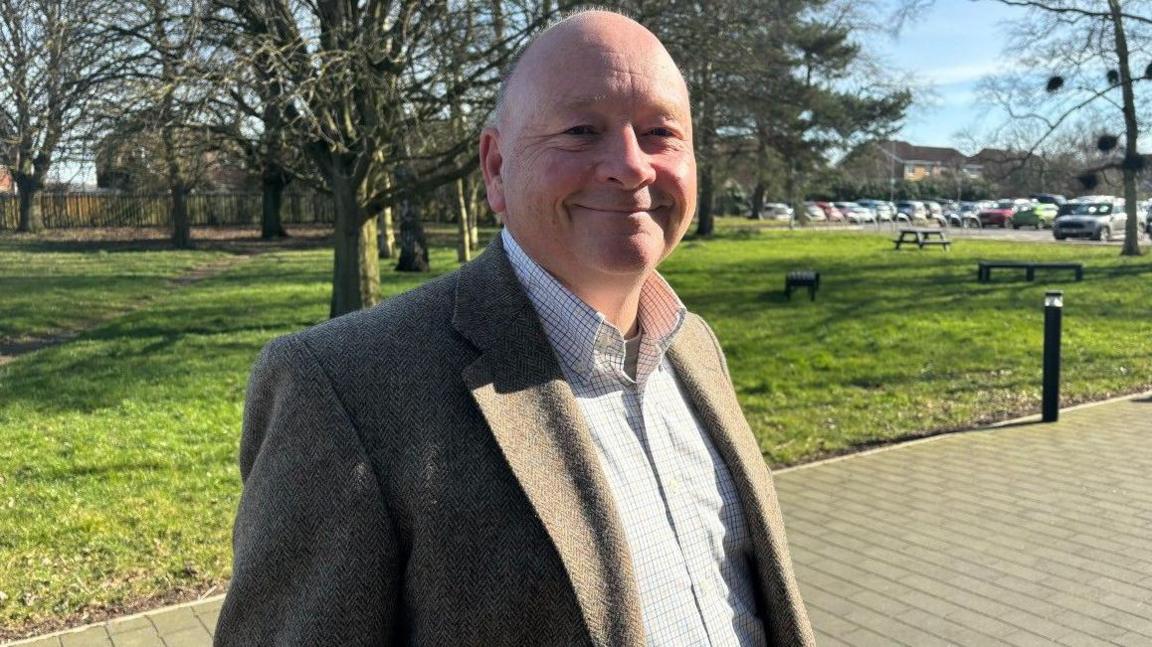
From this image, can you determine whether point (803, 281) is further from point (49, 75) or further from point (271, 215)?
point (271, 215)

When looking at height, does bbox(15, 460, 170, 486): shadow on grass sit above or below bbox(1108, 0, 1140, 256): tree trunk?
below

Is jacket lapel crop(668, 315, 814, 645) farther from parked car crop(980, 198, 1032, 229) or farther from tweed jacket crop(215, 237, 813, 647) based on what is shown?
parked car crop(980, 198, 1032, 229)

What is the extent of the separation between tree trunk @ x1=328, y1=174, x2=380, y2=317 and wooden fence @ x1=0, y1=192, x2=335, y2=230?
92.1 ft

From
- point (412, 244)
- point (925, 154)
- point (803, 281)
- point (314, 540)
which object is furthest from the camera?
point (925, 154)

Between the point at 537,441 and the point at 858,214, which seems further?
the point at 858,214

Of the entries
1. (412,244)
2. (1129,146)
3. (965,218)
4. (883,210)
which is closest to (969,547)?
(412,244)

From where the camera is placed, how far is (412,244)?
73.2ft

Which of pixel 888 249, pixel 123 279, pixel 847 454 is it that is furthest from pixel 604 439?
pixel 888 249

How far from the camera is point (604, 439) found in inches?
63.1

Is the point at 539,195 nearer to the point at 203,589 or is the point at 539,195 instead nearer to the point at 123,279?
the point at 203,589

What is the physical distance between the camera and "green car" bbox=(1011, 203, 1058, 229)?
52.8 metres

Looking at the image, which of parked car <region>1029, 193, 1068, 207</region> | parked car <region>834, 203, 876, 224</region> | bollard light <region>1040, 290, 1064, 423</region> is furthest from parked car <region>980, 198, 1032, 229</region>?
bollard light <region>1040, 290, 1064, 423</region>

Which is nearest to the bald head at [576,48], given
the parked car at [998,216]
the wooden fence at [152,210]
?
the wooden fence at [152,210]

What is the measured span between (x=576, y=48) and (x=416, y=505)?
73cm
